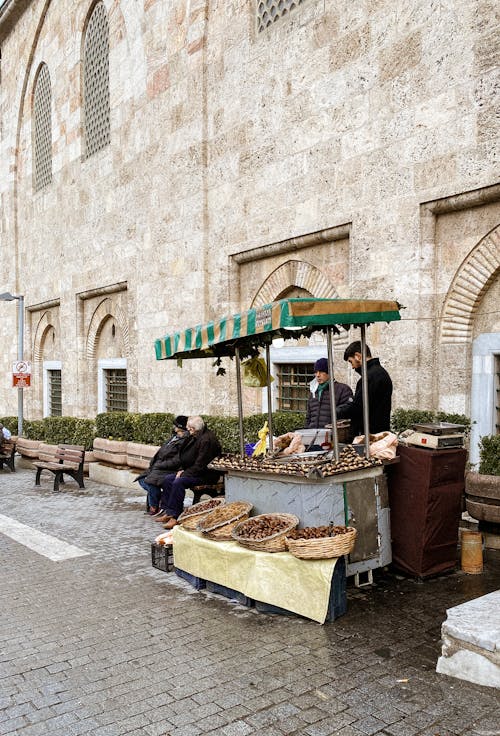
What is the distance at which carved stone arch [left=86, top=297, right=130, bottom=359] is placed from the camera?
15523mm

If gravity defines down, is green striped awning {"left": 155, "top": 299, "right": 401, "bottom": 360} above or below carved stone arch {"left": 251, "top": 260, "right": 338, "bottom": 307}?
below

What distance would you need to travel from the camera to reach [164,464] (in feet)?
29.3

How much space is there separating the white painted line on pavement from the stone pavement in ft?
1.52

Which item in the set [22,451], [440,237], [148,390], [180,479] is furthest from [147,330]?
[440,237]

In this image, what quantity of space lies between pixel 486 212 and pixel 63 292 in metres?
13.0

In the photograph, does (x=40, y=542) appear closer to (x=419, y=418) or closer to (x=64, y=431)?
(x=419, y=418)

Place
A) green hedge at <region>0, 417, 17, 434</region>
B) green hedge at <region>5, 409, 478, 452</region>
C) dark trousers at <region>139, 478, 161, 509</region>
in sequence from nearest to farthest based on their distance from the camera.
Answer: green hedge at <region>5, 409, 478, 452</region> → dark trousers at <region>139, 478, 161, 509</region> → green hedge at <region>0, 417, 17, 434</region>

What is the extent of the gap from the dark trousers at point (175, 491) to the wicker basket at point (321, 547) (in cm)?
342

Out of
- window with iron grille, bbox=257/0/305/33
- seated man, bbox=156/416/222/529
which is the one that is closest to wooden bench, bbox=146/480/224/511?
seated man, bbox=156/416/222/529

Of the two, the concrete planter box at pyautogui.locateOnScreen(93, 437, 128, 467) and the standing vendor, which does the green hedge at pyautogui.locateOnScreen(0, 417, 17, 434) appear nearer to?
the concrete planter box at pyautogui.locateOnScreen(93, 437, 128, 467)

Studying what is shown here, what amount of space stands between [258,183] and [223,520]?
6.75 m

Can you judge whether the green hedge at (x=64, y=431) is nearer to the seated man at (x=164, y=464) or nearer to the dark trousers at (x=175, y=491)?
the seated man at (x=164, y=464)

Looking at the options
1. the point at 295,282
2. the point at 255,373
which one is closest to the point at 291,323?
the point at 255,373

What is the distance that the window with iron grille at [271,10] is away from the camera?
409 inches
